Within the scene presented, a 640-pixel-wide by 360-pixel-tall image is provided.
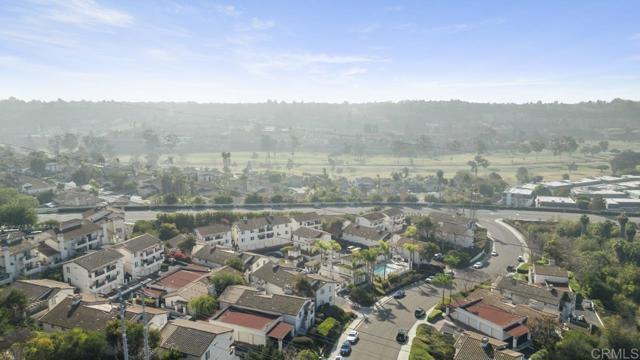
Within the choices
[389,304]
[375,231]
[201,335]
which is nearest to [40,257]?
[201,335]

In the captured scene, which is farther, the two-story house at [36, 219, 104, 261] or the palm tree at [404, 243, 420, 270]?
the palm tree at [404, 243, 420, 270]

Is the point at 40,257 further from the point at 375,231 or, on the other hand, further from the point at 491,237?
the point at 491,237

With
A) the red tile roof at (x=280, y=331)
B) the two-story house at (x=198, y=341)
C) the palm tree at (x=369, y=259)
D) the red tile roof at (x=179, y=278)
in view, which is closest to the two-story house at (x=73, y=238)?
the red tile roof at (x=179, y=278)

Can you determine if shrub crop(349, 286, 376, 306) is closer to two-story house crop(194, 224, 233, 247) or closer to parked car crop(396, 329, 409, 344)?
parked car crop(396, 329, 409, 344)

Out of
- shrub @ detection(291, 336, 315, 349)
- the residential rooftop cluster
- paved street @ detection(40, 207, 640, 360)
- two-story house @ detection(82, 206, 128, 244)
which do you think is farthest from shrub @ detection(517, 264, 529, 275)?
two-story house @ detection(82, 206, 128, 244)

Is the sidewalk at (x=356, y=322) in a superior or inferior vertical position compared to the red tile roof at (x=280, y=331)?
inferior

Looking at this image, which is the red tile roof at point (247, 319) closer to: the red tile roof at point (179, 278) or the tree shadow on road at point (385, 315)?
the red tile roof at point (179, 278)
